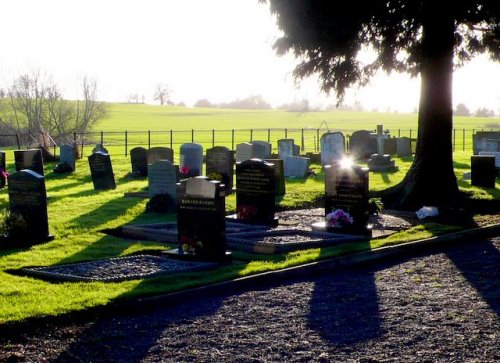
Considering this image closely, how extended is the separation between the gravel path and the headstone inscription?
24.7 feet

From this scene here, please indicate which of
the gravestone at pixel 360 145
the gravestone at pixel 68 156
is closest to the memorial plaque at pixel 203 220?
the gravestone at pixel 68 156

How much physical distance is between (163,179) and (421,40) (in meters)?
7.67

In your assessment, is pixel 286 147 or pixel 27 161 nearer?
pixel 27 161

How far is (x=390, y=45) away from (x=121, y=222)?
9013mm

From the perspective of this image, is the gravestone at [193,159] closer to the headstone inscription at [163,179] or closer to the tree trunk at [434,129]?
the headstone inscription at [163,179]

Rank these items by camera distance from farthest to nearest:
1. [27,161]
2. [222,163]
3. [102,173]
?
[27,161] → [102,173] → [222,163]

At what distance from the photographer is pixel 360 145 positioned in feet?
110

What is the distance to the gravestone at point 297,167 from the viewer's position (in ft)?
83.1

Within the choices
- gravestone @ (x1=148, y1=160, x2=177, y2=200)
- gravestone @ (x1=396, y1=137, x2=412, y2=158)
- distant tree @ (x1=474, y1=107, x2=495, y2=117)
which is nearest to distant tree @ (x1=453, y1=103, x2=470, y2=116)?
distant tree @ (x1=474, y1=107, x2=495, y2=117)

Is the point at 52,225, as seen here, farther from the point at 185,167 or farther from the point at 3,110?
the point at 3,110

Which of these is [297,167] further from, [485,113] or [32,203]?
[485,113]

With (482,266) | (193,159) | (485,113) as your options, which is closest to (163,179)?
(193,159)

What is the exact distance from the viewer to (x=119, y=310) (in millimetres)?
8992

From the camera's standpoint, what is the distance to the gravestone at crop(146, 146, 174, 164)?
2438 centimetres
